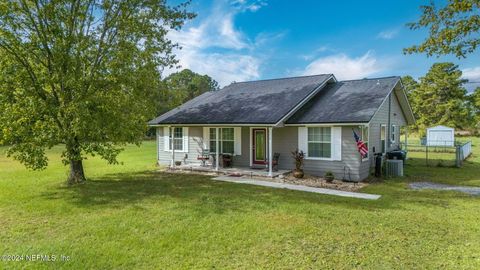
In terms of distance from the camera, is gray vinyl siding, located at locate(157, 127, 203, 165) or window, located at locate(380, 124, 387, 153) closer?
window, located at locate(380, 124, 387, 153)

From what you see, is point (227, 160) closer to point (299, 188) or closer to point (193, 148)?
point (193, 148)

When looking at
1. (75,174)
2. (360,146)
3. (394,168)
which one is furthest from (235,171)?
(394,168)

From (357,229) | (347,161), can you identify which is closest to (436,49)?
(347,161)

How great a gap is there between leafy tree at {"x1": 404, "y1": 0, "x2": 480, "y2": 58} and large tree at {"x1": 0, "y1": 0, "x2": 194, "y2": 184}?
8.46 meters

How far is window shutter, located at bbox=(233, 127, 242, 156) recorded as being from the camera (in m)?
15.0

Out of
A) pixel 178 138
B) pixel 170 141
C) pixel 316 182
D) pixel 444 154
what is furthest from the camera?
pixel 444 154

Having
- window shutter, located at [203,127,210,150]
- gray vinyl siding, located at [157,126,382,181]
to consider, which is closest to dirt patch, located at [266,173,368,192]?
gray vinyl siding, located at [157,126,382,181]

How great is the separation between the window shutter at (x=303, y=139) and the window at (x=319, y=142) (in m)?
0.13

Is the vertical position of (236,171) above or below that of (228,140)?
below

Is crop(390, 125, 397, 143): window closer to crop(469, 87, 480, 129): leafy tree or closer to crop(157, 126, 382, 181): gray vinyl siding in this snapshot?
crop(157, 126, 382, 181): gray vinyl siding

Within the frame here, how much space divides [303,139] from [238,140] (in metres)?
3.36

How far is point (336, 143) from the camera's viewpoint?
486 inches

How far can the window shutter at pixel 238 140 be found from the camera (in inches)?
590

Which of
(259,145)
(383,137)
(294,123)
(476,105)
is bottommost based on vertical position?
(259,145)
